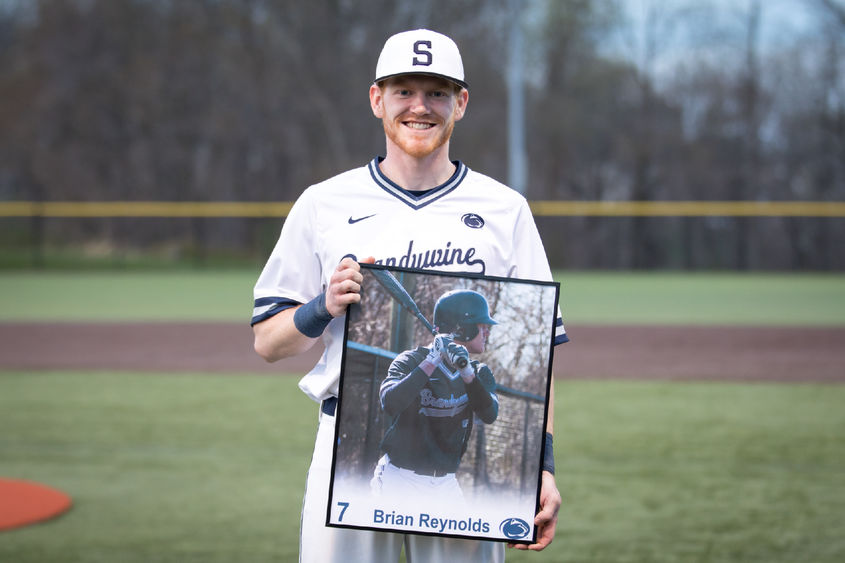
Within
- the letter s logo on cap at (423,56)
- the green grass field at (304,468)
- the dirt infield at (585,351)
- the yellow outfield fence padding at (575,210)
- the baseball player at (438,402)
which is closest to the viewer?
the baseball player at (438,402)

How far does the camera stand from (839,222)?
23.8 meters

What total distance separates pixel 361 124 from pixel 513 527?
28587 mm

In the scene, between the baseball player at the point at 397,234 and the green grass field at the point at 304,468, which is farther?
the green grass field at the point at 304,468

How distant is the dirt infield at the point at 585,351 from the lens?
8.88 meters

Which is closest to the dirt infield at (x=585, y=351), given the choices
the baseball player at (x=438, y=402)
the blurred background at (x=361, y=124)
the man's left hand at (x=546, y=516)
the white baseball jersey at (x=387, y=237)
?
the white baseball jersey at (x=387, y=237)

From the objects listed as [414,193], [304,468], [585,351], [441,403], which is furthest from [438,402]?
[585,351]

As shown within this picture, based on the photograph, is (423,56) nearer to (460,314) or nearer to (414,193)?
(414,193)

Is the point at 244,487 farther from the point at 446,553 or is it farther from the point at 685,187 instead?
the point at 685,187

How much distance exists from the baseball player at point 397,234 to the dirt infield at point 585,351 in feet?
21.3

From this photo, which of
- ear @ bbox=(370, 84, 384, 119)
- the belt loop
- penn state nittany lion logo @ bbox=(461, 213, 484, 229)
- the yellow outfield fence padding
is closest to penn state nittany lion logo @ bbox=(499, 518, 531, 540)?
the belt loop

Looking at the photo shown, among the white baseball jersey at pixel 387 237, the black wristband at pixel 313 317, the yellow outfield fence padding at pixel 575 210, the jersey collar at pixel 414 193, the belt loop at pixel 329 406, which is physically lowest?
the belt loop at pixel 329 406

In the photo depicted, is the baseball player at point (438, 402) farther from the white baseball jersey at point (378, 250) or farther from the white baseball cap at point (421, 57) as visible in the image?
the white baseball cap at point (421, 57)

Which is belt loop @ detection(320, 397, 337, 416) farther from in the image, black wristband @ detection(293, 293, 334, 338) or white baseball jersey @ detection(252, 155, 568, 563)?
black wristband @ detection(293, 293, 334, 338)

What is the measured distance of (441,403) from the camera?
76.8 inches
